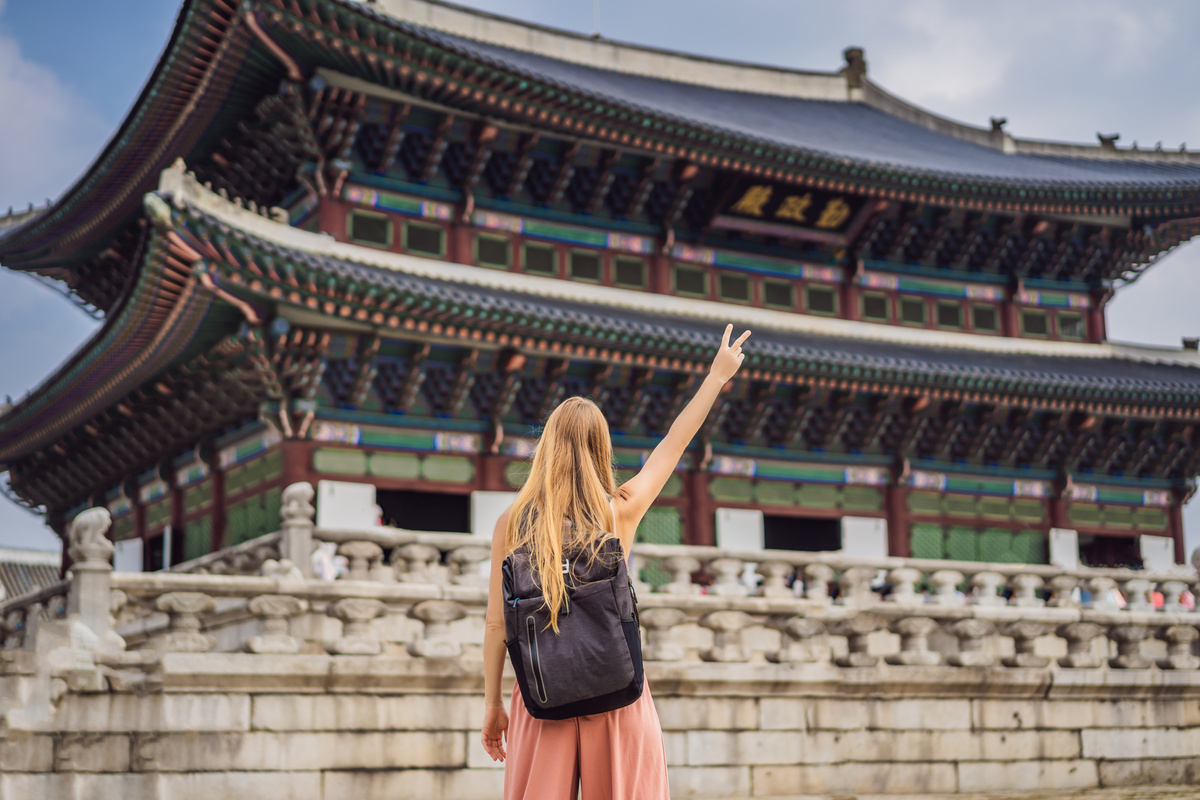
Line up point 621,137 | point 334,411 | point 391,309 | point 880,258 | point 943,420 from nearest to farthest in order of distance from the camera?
point 391,309 → point 334,411 → point 621,137 → point 943,420 → point 880,258

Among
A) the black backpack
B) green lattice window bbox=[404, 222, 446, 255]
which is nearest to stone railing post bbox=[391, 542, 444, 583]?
green lattice window bbox=[404, 222, 446, 255]

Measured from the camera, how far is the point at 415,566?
40.0ft

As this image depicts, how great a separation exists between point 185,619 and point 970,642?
748 centimetres

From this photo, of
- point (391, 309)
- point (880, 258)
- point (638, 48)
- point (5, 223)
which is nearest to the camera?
point (391, 309)

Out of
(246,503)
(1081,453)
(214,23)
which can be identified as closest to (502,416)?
(246,503)

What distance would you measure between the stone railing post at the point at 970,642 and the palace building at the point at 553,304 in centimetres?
574

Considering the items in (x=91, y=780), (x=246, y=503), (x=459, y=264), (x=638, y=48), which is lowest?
(x=91, y=780)

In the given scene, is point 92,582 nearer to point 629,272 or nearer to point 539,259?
point 539,259

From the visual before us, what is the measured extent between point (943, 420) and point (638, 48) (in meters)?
10.2

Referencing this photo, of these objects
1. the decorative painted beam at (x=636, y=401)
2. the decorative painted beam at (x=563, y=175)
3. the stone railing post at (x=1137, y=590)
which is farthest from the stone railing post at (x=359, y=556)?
the stone railing post at (x=1137, y=590)

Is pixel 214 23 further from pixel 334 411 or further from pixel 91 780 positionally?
pixel 91 780

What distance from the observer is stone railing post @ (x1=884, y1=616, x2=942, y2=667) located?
13.0 m

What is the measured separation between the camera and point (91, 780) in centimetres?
975

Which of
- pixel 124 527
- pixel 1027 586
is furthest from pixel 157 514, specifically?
pixel 1027 586
